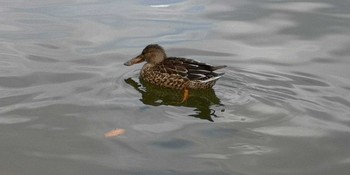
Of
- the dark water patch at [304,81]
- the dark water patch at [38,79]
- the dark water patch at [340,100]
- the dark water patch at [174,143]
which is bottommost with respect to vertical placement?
the dark water patch at [174,143]

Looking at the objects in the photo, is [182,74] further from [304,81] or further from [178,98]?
[304,81]

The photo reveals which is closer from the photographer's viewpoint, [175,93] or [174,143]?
[174,143]

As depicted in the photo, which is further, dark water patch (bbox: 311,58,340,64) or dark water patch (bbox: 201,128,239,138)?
dark water patch (bbox: 311,58,340,64)

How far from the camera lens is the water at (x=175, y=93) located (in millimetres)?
6125

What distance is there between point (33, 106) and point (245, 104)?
7.93 ft

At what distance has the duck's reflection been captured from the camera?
740 cm

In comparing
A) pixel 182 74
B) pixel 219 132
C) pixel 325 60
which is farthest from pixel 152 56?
pixel 325 60

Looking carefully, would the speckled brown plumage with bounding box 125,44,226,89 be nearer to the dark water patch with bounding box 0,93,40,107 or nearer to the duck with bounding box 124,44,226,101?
the duck with bounding box 124,44,226,101

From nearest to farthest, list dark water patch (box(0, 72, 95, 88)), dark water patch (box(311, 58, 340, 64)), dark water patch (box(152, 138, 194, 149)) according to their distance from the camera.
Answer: dark water patch (box(152, 138, 194, 149)) < dark water patch (box(0, 72, 95, 88)) < dark water patch (box(311, 58, 340, 64))

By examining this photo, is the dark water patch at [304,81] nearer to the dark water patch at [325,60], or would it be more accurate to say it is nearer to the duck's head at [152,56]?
the dark water patch at [325,60]

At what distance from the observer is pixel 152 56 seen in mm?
8711

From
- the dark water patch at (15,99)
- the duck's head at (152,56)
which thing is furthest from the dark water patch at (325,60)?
the dark water patch at (15,99)

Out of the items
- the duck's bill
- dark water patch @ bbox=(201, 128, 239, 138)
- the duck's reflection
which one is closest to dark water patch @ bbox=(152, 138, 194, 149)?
dark water patch @ bbox=(201, 128, 239, 138)

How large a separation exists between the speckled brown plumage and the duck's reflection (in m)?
0.09
